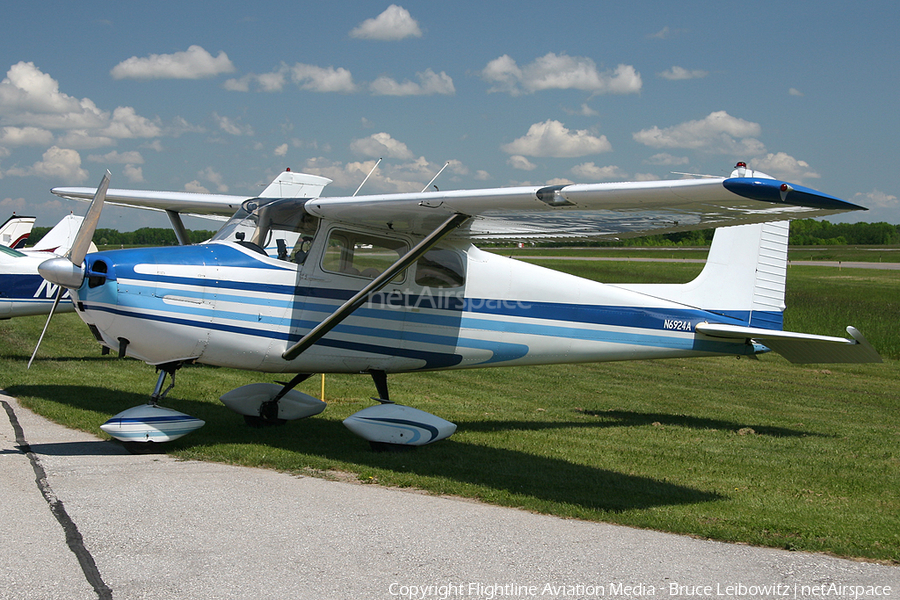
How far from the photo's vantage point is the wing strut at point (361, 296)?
678 centimetres

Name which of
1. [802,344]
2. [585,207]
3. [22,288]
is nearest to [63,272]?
[585,207]

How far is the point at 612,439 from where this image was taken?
8.53 m

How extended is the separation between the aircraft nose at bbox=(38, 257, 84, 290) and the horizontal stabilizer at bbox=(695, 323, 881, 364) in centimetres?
658

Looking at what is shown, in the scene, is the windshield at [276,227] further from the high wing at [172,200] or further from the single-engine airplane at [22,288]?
the single-engine airplane at [22,288]

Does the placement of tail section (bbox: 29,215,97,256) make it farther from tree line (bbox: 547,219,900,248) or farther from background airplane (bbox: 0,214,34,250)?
tree line (bbox: 547,219,900,248)

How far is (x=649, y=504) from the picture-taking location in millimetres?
5801

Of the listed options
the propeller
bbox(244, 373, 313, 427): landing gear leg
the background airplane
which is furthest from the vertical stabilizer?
the background airplane

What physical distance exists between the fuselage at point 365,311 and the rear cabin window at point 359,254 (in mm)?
10

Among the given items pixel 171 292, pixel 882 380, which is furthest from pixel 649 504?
pixel 882 380

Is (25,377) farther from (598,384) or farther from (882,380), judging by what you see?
(882,380)

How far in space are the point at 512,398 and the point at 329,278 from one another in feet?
16.6

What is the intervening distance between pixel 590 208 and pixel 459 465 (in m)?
2.65

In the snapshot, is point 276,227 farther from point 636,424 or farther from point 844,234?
point 844,234

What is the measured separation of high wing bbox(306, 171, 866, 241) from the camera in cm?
476
